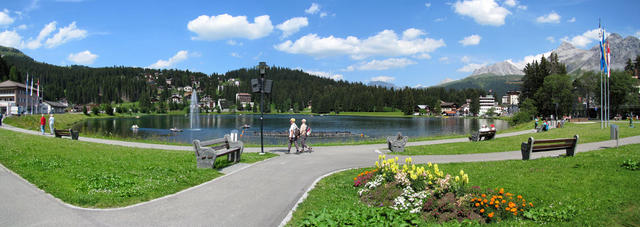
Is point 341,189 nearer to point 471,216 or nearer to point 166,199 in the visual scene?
point 471,216

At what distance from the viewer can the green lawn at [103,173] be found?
8.52m

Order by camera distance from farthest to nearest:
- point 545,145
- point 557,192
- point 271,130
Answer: point 271,130, point 545,145, point 557,192

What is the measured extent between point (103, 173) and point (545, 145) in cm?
1576

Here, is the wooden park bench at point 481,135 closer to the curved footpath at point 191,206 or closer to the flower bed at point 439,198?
the curved footpath at point 191,206

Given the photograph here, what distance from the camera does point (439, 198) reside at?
24.1 feet

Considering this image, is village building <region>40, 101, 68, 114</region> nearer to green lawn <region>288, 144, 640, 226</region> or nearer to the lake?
the lake

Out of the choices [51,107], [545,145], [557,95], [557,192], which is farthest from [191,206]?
[51,107]

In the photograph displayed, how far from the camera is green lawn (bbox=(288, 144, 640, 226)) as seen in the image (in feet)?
20.2

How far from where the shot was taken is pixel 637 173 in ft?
27.2

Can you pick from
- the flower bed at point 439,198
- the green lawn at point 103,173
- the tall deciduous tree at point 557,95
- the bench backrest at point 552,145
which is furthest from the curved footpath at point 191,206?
the tall deciduous tree at point 557,95

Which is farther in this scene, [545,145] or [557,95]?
[557,95]

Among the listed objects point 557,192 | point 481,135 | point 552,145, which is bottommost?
point 557,192

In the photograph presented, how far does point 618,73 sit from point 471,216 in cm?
8569

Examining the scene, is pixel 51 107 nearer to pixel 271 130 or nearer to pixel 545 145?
pixel 271 130
